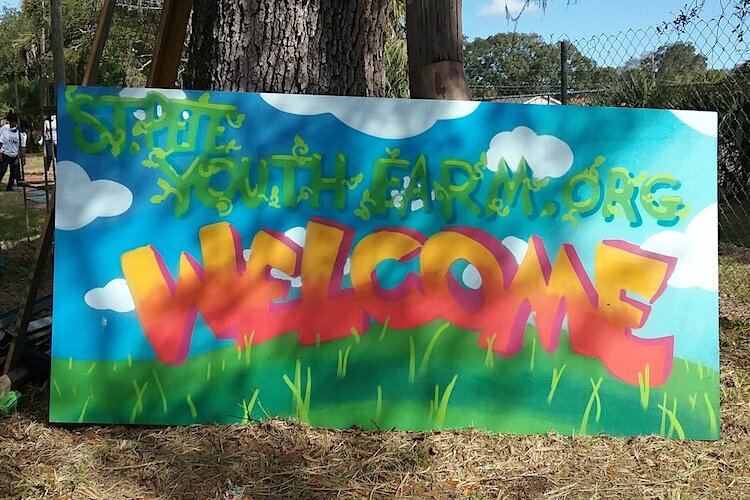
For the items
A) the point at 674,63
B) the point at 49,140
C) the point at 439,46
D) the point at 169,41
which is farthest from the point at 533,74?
the point at 169,41

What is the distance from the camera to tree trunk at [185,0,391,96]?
3.08 m

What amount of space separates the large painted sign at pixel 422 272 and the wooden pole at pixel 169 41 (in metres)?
0.70

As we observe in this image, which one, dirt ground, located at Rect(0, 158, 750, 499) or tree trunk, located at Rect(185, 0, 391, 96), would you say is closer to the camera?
dirt ground, located at Rect(0, 158, 750, 499)

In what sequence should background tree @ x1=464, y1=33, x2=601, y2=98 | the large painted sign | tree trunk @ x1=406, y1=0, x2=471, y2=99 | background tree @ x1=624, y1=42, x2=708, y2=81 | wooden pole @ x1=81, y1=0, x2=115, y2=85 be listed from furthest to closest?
background tree @ x1=464, y1=33, x2=601, y2=98 → background tree @ x1=624, y1=42, x2=708, y2=81 → tree trunk @ x1=406, y1=0, x2=471, y2=99 → wooden pole @ x1=81, y1=0, x2=115, y2=85 → the large painted sign

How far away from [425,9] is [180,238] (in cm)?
162

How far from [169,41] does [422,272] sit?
5.70 ft

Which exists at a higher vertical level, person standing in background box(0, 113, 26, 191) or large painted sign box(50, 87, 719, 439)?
person standing in background box(0, 113, 26, 191)

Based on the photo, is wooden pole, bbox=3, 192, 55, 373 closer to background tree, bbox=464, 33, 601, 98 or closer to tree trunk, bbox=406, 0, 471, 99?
tree trunk, bbox=406, 0, 471, 99

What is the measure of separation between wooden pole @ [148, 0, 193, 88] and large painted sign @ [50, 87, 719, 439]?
70 centimetres

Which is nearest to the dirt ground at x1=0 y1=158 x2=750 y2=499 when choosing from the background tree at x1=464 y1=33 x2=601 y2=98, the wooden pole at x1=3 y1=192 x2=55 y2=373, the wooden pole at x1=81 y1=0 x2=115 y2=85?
the wooden pole at x1=3 y1=192 x2=55 y2=373

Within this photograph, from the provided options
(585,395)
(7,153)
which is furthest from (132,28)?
(585,395)

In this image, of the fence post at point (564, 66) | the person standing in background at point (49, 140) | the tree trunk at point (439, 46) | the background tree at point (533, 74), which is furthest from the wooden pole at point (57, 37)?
the tree trunk at point (439, 46)

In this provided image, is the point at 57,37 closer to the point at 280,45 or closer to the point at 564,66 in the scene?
the point at 564,66

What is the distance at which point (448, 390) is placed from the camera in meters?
2.64
